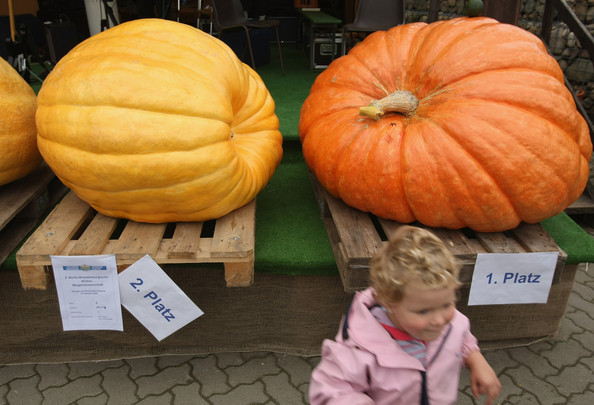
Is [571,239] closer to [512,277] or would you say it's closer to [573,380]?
[512,277]

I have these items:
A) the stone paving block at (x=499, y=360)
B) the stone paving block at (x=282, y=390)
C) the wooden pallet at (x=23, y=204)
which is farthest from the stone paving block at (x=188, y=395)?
the stone paving block at (x=499, y=360)

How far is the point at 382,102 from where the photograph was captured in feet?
6.42

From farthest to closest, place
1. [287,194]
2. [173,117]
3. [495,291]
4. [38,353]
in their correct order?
[287,194] < [38,353] < [495,291] < [173,117]

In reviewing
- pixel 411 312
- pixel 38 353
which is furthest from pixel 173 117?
pixel 38 353

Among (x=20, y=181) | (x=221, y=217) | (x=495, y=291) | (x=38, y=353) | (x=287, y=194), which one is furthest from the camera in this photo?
(x=287, y=194)

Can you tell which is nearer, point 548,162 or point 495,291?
point 548,162

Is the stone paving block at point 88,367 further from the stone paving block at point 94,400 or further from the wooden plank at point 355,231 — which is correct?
the wooden plank at point 355,231

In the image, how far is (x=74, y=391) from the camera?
82.5 inches

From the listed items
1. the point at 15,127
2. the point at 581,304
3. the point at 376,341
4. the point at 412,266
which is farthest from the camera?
the point at 581,304

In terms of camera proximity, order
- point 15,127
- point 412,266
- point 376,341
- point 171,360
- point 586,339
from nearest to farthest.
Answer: point 412,266 → point 376,341 → point 15,127 → point 171,360 → point 586,339

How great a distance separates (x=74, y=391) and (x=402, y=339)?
163 centimetres

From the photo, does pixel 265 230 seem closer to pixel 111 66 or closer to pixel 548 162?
pixel 111 66

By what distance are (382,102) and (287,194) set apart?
86cm

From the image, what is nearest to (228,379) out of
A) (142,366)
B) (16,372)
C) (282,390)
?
(282,390)
